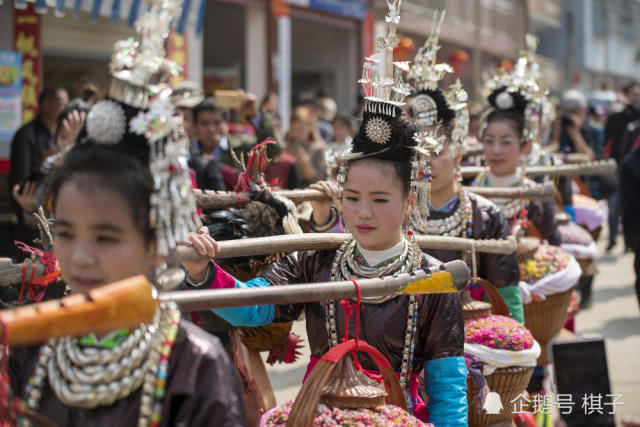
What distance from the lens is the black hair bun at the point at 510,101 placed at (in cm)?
551

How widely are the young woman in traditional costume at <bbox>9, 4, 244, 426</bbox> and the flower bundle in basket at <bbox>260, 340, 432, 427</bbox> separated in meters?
0.38

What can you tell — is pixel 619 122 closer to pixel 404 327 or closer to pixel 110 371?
pixel 404 327

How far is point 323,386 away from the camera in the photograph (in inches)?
85.7

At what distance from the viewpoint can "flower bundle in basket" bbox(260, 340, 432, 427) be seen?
83.7 inches

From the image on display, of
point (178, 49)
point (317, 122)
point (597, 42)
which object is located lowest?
point (317, 122)

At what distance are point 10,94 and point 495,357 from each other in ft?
23.1

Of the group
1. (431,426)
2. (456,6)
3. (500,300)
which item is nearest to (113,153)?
(431,426)

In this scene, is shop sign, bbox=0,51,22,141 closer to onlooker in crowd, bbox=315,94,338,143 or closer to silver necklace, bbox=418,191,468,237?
onlooker in crowd, bbox=315,94,338,143

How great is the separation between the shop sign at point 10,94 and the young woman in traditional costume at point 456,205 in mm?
5757

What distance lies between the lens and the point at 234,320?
8.68 feet

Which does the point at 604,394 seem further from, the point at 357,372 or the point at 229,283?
the point at 229,283

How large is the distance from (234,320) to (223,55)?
47.2 ft

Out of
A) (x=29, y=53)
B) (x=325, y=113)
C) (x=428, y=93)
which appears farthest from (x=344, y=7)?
(x=428, y=93)

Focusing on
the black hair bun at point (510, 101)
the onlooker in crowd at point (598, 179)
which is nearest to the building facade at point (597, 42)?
the onlooker in crowd at point (598, 179)
